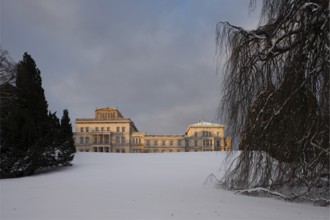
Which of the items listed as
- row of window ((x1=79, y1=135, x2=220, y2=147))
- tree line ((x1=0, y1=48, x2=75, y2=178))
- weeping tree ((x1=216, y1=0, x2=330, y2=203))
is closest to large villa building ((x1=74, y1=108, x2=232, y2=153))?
row of window ((x1=79, y1=135, x2=220, y2=147))

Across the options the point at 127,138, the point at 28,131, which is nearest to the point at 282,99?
the point at 28,131

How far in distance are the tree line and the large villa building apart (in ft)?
225

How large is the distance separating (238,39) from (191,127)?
3339 inches

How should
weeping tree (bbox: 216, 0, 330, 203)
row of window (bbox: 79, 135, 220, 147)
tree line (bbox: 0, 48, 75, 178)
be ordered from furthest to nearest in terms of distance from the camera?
row of window (bbox: 79, 135, 220, 147) < tree line (bbox: 0, 48, 75, 178) < weeping tree (bbox: 216, 0, 330, 203)

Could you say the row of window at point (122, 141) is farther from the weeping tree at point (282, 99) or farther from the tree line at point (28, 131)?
the weeping tree at point (282, 99)

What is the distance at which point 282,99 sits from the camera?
27.1ft

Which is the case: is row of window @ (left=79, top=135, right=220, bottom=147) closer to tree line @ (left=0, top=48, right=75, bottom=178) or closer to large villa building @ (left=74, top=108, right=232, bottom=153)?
large villa building @ (left=74, top=108, right=232, bottom=153)

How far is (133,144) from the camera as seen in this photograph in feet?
310

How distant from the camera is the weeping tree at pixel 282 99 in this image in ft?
25.2

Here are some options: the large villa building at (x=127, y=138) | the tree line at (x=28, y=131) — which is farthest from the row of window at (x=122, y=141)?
the tree line at (x=28, y=131)

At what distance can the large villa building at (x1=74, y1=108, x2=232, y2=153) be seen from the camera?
9214 centimetres

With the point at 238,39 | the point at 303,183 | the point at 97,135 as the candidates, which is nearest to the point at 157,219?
the point at 303,183

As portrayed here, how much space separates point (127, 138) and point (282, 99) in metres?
87.0

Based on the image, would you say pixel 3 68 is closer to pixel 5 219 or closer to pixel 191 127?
pixel 5 219
